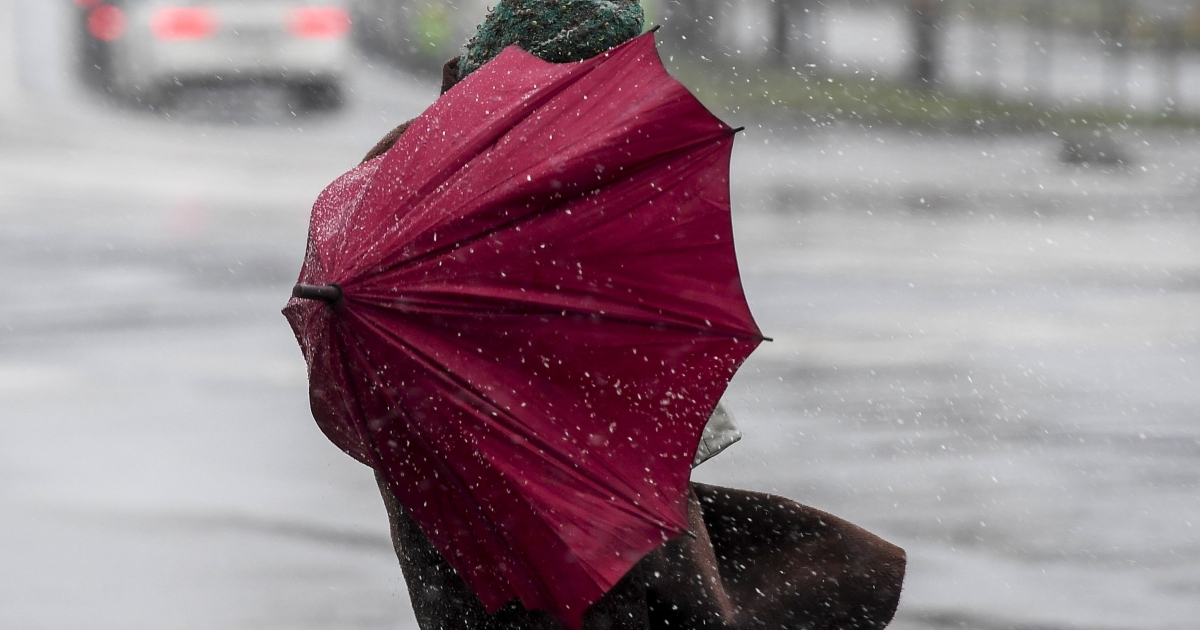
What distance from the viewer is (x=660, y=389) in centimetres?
268

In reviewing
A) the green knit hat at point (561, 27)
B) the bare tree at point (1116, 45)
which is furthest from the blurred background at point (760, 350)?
the green knit hat at point (561, 27)

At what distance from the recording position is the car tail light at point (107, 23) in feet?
55.1

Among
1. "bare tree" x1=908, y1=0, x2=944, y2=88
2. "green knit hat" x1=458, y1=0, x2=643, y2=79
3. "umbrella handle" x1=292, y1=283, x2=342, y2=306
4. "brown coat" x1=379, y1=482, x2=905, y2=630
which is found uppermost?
"bare tree" x1=908, y1=0, x2=944, y2=88

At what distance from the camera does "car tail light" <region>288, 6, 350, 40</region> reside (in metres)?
15.9

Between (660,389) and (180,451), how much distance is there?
4015 millimetres

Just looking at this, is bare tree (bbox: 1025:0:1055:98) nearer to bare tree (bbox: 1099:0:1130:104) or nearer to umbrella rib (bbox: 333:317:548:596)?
bare tree (bbox: 1099:0:1130:104)

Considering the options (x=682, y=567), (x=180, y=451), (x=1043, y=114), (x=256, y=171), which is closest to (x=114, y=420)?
(x=180, y=451)

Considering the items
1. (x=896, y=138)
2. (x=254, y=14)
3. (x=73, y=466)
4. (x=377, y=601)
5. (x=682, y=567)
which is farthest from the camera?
(x=896, y=138)

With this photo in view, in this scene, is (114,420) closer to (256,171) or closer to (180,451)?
(180,451)

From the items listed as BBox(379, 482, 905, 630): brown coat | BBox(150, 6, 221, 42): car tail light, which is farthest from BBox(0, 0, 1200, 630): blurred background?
BBox(379, 482, 905, 630): brown coat

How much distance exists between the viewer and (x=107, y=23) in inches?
687

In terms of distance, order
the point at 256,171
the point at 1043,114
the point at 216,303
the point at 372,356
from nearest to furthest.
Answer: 1. the point at 372,356
2. the point at 216,303
3. the point at 256,171
4. the point at 1043,114

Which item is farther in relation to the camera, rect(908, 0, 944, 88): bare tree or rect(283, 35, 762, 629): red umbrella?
rect(908, 0, 944, 88): bare tree

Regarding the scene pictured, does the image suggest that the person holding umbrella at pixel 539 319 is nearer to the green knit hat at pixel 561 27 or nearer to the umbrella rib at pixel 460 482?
the umbrella rib at pixel 460 482
